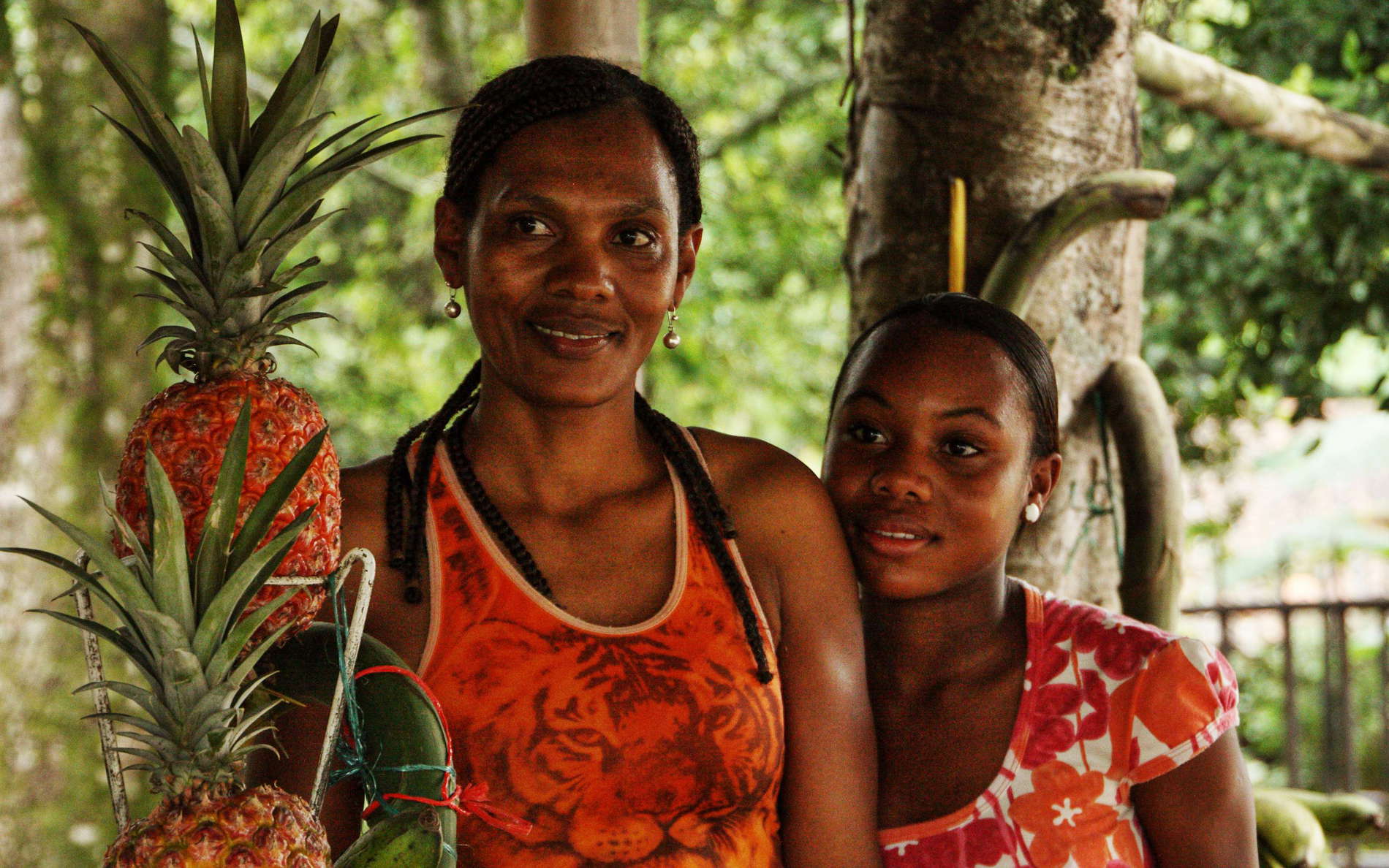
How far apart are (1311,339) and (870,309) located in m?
2.70

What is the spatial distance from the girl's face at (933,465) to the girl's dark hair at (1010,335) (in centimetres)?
3

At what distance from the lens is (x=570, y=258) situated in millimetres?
2105

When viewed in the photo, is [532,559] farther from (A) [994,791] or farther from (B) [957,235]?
(B) [957,235]

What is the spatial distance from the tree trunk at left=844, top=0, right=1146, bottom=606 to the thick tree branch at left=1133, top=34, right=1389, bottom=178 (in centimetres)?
31

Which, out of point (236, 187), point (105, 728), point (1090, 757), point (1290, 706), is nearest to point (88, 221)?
point (236, 187)

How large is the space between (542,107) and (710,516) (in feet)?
2.48

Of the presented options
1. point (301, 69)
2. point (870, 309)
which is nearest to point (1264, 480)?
point (870, 309)

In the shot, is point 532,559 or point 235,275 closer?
point 235,275

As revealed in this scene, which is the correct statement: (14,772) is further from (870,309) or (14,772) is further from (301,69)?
(301,69)

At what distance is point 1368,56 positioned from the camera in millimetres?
4906

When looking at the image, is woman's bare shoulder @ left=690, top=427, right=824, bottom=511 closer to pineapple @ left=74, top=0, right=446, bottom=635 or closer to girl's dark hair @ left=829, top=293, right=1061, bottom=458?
girl's dark hair @ left=829, top=293, right=1061, bottom=458

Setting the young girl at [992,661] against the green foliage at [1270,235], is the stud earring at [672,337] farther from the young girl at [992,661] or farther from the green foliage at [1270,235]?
the green foliage at [1270,235]

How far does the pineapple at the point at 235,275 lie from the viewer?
1.57 m

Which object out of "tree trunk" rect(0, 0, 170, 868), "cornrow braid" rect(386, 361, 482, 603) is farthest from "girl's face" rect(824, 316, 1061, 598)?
"tree trunk" rect(0, 0, 170, 868)
